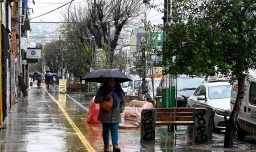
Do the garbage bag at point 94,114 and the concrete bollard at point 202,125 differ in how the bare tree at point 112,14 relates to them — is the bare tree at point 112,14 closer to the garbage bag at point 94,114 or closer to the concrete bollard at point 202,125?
the garbage bag at point 94,114

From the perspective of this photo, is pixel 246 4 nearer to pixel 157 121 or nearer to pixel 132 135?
pixel 157 121

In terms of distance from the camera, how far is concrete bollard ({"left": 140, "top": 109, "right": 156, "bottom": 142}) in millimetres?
13703

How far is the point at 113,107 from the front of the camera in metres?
11.6

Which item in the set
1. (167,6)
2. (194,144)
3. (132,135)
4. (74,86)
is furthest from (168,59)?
(74,86)

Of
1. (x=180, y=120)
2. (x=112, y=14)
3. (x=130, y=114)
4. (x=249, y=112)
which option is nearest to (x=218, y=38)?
(x=180, y=120)

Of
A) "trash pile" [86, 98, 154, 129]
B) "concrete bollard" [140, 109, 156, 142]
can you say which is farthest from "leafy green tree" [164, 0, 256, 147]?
"trash pile" [86, 98, 154, 129]

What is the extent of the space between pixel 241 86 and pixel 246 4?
1832 mm

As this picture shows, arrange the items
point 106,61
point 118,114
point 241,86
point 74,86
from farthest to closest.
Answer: point 74,86, point 106,61, point 241,86, point 118,114

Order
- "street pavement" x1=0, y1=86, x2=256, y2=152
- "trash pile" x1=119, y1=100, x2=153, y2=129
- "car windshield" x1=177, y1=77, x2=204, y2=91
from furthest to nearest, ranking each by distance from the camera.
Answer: "car windshield" x1=177, y1=77, x2=204, y2=91
"trash pile" x1=119, y1=100, x2=153, y2=129
"street pavement" x1=0, y1=86, x2=256, y2=152

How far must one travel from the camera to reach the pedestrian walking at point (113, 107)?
38.0ft

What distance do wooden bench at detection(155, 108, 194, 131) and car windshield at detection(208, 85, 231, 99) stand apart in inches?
163

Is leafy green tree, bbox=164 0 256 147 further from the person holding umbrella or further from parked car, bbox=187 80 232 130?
parked car, bbox=187 80 232 130

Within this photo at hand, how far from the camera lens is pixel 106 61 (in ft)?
129

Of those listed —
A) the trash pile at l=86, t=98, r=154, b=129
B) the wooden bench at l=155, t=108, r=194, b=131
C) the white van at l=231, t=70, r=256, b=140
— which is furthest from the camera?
the trash pile at l=86, t=98, r=154, b=129
